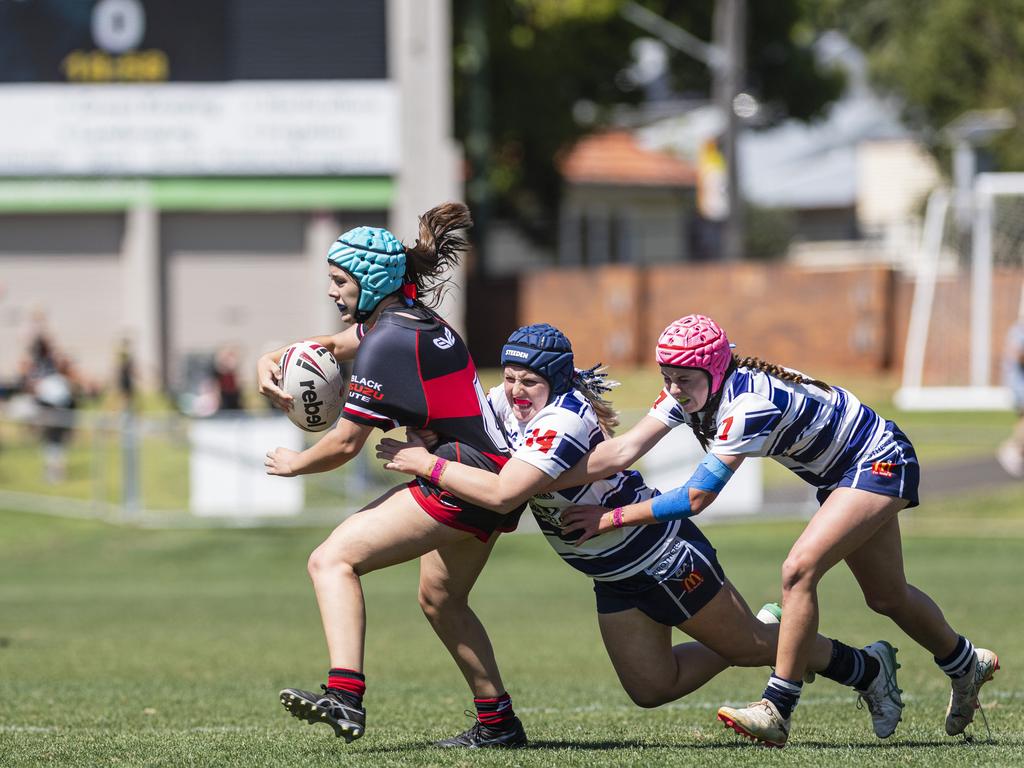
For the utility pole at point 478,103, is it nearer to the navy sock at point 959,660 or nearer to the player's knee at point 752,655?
the navy sock at point 959,660

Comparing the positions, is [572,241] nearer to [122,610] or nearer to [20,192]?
[20,192]

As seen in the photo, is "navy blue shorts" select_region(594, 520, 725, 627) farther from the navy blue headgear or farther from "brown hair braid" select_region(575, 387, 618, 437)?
the navy blue headgear

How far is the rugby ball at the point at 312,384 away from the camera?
6.80 meters

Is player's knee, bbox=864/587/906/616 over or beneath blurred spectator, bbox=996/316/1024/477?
over

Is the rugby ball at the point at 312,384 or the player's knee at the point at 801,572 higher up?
the rugby ball at the point at 312,384

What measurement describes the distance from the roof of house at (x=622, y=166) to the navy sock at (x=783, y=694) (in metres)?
45.9

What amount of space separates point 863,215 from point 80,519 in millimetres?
48914

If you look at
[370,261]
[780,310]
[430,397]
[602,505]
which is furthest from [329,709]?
[780,310]

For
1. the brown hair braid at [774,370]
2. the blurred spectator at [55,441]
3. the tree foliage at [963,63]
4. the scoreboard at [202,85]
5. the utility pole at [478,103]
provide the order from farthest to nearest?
the tree foliage at [963,63], the utility pole at [478,103], the scoreboard at [202,85], the blurred spectator at [55,441], the brown hair braid at [774,370]

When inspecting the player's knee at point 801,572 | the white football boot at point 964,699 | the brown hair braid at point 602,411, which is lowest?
the white football boot at point 964,699

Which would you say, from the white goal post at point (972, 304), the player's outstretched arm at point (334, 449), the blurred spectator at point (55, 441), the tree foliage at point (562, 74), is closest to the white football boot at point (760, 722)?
the player's outstretched arm at point (334, 449)

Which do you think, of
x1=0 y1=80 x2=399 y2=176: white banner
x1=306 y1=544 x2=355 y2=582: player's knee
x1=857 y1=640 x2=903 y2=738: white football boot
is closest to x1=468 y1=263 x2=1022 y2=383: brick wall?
x1=0 y1=80 x2=399 y2=176: white banner

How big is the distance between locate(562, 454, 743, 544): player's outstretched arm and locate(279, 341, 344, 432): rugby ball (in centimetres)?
118

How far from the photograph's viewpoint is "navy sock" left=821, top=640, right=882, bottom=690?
7.02m
